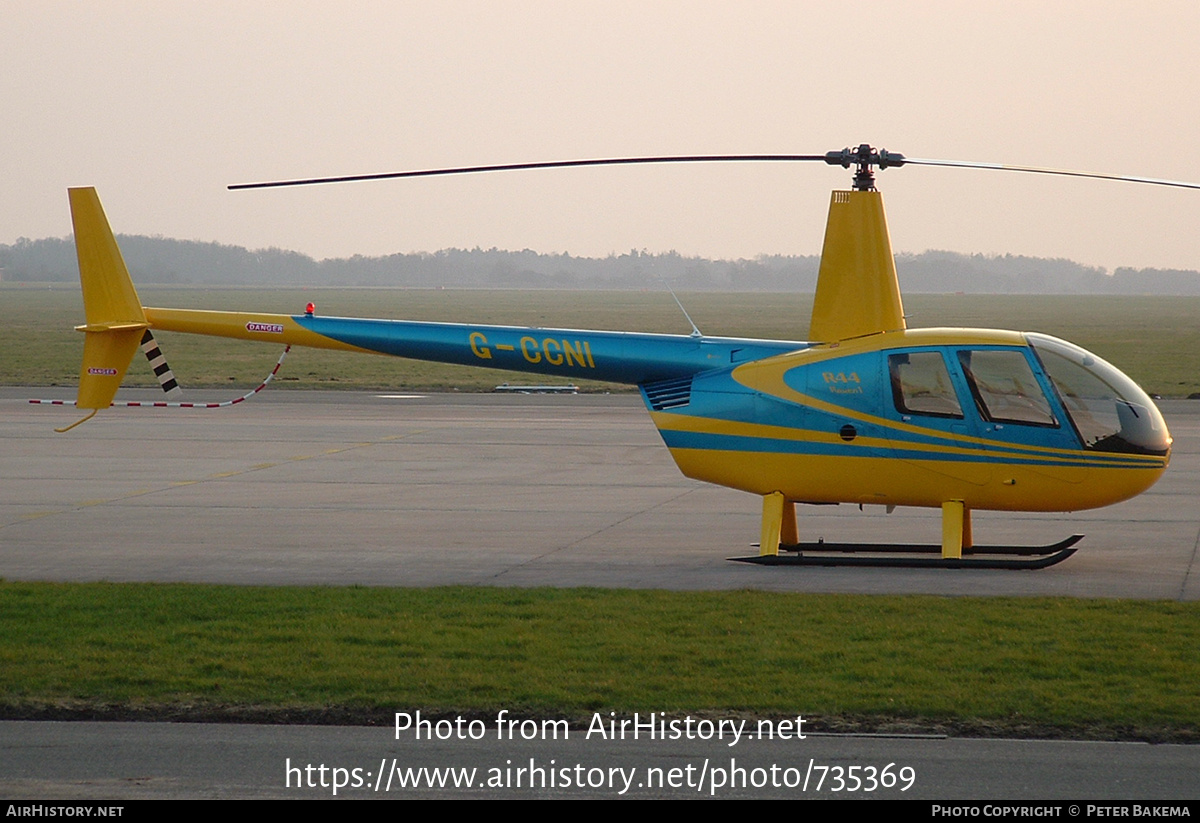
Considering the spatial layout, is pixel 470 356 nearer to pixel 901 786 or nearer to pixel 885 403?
pixel 885 403

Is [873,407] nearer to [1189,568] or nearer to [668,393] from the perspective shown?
[668,393]

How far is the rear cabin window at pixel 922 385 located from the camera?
39.1ft

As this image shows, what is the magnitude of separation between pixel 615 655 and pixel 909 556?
5.07 m

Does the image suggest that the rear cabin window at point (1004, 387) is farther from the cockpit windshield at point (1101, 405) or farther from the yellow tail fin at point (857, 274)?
the yellow tail fin at point (857, 274)

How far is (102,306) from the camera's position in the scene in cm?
1399

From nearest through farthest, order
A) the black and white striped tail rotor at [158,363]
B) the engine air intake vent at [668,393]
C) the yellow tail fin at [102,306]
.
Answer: the engine air intake vent at [668,393] < the yellow tail fin at [102,306] < the black and white striped tail rotor at [158,363]

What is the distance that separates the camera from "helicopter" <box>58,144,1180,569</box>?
11734 mm

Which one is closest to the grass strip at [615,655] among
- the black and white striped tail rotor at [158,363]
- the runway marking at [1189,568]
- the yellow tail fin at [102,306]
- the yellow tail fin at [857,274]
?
the runway marking at [1189,568]

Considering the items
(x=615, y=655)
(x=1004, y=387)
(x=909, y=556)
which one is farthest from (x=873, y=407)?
(x=615, y=655)

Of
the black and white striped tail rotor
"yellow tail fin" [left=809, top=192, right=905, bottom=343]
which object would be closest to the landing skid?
"yellow tail fin" [left=809, top=192, right=905, bottom=343]

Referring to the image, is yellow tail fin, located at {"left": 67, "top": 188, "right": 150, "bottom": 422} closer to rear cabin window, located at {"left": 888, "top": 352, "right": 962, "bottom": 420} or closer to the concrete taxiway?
the concrete taxiway

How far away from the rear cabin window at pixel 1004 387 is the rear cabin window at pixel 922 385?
21 cm

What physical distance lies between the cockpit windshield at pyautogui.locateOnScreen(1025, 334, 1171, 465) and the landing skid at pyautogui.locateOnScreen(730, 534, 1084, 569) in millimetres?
1238

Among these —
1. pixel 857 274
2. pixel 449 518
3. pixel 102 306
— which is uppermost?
pixel 857 274
